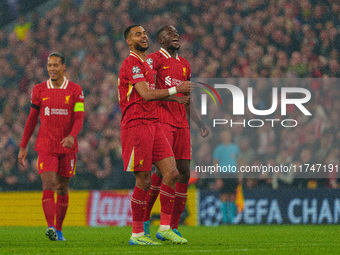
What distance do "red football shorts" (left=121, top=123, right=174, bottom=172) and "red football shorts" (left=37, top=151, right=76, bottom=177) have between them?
1.72 meters

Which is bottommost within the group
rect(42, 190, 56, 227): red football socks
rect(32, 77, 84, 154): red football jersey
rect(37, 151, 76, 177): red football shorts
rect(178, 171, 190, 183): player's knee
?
rect(42, 190, 56, 227): red football socks

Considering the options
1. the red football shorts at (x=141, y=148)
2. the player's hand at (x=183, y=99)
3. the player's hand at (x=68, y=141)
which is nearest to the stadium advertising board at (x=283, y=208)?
the player's hand at (x=68, y=141)

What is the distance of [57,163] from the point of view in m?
8.09

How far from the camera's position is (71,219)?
1331 centimetres

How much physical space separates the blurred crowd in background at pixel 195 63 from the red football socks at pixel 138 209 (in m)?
6.42

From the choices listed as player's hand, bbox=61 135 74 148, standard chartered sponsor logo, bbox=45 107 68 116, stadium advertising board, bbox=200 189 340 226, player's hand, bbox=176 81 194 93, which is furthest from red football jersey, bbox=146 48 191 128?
stadium advertising board, bbox=200 189 340 226

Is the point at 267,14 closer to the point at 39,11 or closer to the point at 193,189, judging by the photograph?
the point at 193,189

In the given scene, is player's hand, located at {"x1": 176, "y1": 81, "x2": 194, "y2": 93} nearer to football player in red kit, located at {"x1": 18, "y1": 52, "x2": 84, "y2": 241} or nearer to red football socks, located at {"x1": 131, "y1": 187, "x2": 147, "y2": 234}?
red football socks, located at {"x1": 131, "y1": 187, "x2": 147, "y2": 234}

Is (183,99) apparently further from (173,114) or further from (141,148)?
(141,148)

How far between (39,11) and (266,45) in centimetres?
807

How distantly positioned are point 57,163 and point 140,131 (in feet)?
6.45

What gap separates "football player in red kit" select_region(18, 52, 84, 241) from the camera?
26.4 feet

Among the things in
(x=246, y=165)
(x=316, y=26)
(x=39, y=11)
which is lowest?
(x=246, y=165)

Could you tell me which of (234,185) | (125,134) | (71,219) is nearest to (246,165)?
(234,185)
